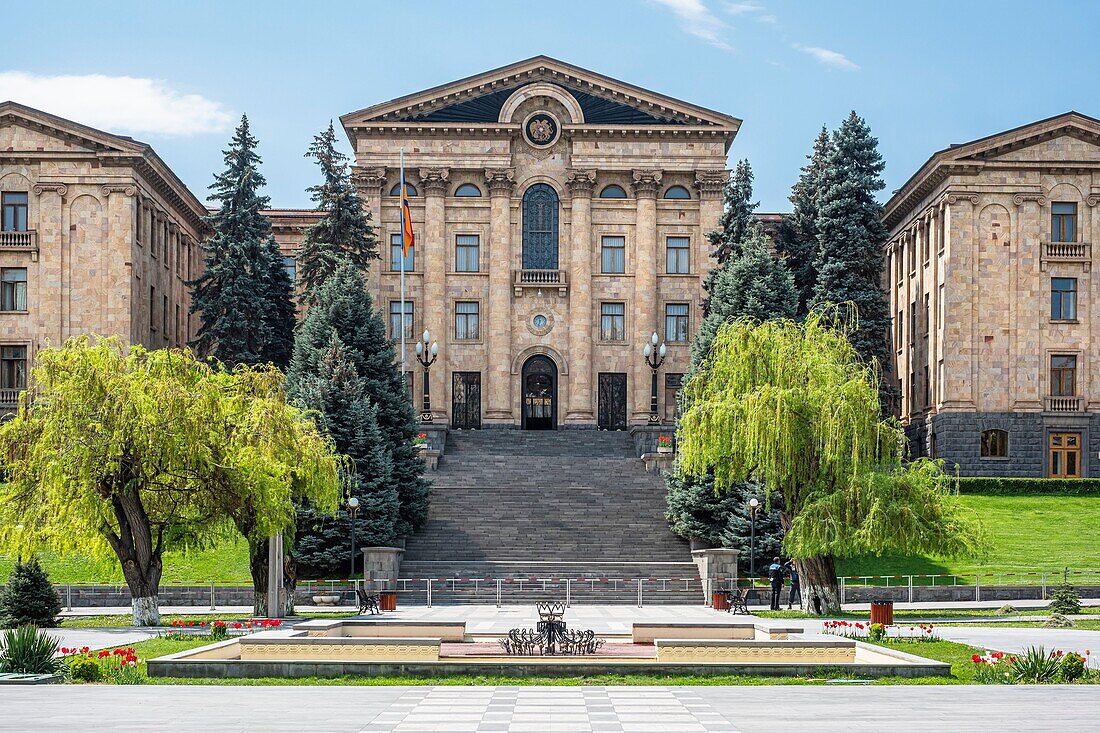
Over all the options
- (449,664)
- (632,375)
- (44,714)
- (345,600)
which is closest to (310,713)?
(44,714)

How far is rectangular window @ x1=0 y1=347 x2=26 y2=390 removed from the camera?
6259cm

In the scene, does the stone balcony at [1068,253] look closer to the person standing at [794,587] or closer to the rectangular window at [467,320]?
the rectangular window at [467,320]

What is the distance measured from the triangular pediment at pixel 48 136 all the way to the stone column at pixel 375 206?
1048cm

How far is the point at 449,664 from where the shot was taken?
21.9 m

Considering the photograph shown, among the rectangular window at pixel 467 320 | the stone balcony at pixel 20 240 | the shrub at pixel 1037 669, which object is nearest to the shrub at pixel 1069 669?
the shrub at pixel 1037 669

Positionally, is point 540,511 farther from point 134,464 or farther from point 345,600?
point 134,464

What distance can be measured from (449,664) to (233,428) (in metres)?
13.9

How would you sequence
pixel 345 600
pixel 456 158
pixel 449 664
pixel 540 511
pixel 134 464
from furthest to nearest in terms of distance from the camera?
pixel 456 158 → pixel 540 511 → pixel 345 600 → pixel 134 464 → pixel 449 664

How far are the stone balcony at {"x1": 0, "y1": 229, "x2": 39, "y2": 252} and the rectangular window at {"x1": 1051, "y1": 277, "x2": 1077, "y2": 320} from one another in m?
43.1

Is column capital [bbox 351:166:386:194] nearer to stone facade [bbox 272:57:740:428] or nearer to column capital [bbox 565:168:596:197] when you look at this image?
stone facade [bbox 272:57:740:428]

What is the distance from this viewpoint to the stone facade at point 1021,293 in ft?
205

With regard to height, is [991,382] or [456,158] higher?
[456,158]

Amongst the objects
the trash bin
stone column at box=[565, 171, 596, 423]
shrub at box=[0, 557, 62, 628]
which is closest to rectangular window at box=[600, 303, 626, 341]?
stone column at box=[565, 171, 596, 423]

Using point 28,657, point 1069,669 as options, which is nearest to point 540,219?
point 28,657
